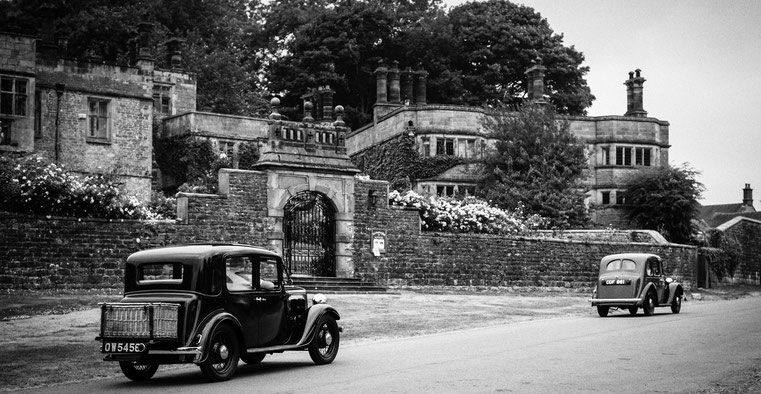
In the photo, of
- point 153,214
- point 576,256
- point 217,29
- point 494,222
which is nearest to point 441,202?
point 494,222

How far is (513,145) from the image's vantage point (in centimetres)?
4747

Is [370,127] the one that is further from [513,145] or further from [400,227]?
[400,227]

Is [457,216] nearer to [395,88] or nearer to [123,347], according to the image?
[395,88]

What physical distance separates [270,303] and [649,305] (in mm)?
14980

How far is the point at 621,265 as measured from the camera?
2755cm

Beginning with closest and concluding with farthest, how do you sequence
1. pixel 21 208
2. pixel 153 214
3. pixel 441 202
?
pixel 21 208 → pixel 153 214 → pixel 441 202

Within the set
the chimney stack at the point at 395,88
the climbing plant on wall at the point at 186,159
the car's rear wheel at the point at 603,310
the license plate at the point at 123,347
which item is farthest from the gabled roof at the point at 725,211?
the license plate at the point at 123,347

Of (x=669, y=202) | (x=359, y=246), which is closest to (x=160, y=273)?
(x=359, y=246)

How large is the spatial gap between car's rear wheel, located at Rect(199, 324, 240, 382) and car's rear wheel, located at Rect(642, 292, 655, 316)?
616 inches

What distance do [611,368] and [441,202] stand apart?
22296 mm

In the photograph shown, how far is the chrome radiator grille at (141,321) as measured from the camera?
43.5 feet

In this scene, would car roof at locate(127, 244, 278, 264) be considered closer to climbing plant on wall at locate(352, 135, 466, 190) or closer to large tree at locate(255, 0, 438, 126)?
climbing plant on wall at locate(352, 135, 466, 190)

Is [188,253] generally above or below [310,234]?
below

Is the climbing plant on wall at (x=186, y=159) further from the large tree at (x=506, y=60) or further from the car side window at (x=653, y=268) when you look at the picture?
the large tree at (x=506, y=60)
